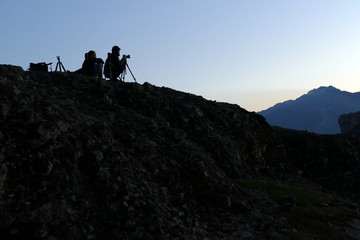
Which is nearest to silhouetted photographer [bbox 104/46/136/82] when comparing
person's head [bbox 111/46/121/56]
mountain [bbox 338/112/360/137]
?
person's head [bbox 111/46/121/56]

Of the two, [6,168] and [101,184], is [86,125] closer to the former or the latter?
[101,184]

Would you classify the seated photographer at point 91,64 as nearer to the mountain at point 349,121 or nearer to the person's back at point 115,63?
the person's back at point 115,63

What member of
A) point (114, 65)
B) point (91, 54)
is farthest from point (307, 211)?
point (91, 54)

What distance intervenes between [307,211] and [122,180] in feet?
31.5

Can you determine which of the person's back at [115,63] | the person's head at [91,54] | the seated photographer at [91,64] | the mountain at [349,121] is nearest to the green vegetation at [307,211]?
the person's back at [115,63]

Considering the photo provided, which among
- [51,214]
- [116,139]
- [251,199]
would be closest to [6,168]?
[51,214]

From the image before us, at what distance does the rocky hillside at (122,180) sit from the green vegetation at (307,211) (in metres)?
0.06

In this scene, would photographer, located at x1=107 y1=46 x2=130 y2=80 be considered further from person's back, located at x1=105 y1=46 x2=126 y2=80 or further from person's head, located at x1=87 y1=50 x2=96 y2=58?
person's head, located at x1=87 y1=50 x2=96 y2=58

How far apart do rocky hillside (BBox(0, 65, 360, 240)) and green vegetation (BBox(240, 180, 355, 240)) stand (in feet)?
0.20

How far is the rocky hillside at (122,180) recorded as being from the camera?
39.4ft

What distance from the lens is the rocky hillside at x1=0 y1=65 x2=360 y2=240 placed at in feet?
39.4

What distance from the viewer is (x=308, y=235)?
14680 mm

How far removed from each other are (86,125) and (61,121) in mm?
1471

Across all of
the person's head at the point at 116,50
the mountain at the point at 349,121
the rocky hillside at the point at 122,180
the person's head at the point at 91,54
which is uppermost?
the person's head at the point at 116,50
